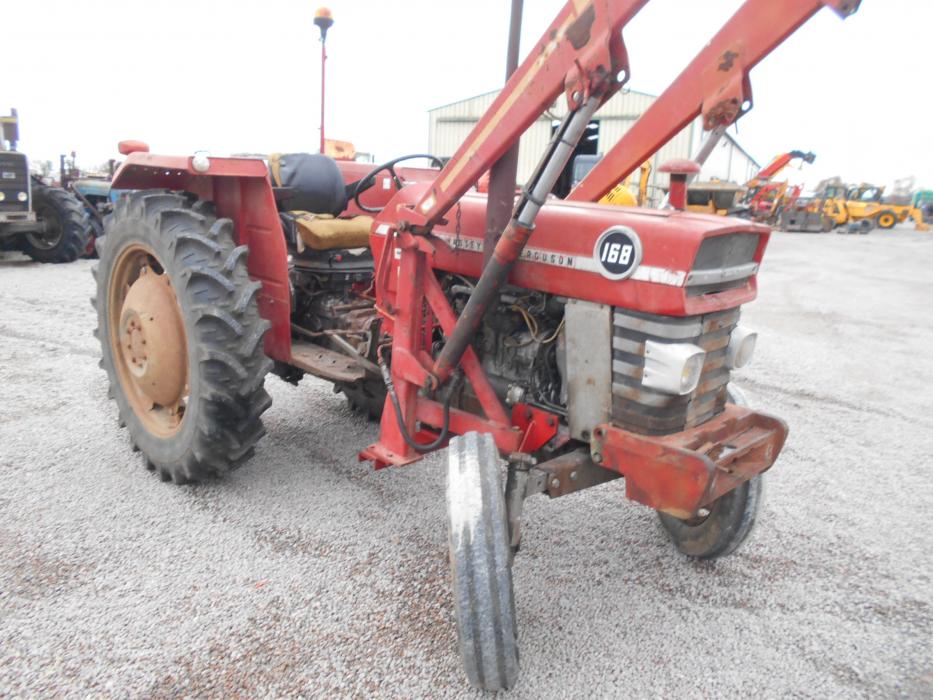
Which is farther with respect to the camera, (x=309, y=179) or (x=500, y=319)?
(x=309, y=179)

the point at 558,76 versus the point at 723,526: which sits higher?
the point at 558,76

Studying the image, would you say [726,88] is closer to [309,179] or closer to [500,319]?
[500,319]

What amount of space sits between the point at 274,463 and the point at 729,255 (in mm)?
2340

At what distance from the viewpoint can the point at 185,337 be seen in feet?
10.3

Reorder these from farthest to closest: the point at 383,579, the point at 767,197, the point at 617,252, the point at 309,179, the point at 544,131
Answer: the point at 767,197, the point at 544,131, the point at 309,179, the point at 383,579, the point at 617,252

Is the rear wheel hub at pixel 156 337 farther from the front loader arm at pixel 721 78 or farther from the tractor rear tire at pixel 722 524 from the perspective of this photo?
the tractor rear tire at pixel 722 524

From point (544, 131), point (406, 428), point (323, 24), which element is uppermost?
point (544, 131)

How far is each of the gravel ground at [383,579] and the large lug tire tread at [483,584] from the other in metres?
0.18

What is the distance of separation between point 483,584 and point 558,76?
4.67 feet

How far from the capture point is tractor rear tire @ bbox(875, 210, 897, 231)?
Answer: 27547 millimetres

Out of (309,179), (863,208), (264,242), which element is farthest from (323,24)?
(863,208)

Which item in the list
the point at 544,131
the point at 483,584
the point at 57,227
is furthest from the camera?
the point at 544,131

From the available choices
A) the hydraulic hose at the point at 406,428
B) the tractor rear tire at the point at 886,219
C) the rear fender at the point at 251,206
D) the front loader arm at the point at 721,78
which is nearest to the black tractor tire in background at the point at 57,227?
the rear fender at the point at 251,206

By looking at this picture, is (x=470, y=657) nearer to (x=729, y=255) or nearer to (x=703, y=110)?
(x=729, y=255)
